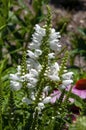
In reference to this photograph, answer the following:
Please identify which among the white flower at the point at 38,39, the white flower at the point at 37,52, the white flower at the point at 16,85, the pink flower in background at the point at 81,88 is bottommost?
the white flower at the point at 16,85

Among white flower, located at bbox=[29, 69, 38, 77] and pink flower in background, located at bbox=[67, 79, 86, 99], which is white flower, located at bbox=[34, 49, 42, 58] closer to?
white flower, located at bbox=[29, 69, 38, 77]

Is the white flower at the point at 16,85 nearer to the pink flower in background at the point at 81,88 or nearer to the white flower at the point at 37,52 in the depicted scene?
the white flower at the point at 37,52

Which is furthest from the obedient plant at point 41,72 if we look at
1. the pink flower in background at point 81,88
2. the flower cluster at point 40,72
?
the pink flower in background at point 81,88

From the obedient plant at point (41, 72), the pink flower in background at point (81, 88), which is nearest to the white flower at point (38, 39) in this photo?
the obedient plant at point (41, 72)

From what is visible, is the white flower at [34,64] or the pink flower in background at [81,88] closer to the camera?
the white flower at [34,64]

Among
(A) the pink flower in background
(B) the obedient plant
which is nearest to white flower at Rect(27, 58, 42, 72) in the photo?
(B) the obedient plant

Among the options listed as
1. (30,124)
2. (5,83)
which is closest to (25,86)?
(30,124)

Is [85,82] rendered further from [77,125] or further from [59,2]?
[59,2]

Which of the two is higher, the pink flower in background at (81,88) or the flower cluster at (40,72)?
the pink flower in background at (81,88)

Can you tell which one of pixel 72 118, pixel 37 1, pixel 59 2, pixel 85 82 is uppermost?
pixel 59 2

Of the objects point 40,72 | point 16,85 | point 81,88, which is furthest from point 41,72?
point 81,88

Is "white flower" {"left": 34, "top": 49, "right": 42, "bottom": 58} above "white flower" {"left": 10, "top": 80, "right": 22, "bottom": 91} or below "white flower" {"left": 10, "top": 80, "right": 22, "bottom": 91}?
above
